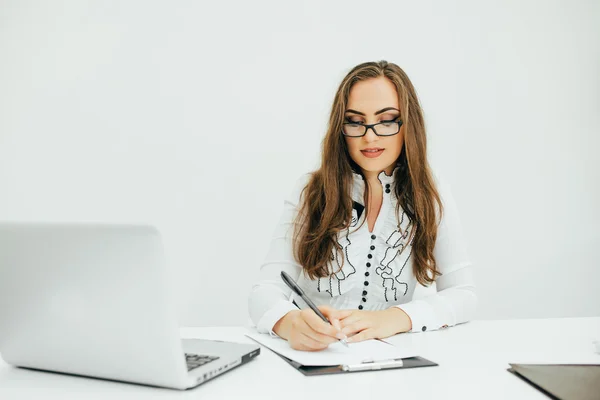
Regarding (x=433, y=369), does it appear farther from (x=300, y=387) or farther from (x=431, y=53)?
(x=431, y=53)

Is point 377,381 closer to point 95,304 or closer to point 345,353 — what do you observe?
point 345,353

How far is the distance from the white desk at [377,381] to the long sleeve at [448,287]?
171mm

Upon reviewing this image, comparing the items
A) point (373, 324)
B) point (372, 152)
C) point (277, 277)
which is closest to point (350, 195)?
point (372, 152)

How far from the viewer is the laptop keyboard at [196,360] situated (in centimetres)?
92

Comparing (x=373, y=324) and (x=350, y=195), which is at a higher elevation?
(x=350, y=195)

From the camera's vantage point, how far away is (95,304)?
0.83 meters

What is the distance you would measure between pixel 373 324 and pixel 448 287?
0.53m

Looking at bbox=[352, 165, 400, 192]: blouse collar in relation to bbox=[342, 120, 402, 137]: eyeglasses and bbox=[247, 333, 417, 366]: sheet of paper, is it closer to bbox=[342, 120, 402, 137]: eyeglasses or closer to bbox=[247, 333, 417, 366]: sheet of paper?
bbox=[342, 120, 402, 137]: eyeglasses

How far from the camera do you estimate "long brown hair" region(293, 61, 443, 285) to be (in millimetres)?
1724

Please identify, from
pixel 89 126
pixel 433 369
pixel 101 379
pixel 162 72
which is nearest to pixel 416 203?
pixel 433 369

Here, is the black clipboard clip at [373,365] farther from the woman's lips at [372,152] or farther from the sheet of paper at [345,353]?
the woman's lips at [372,152]

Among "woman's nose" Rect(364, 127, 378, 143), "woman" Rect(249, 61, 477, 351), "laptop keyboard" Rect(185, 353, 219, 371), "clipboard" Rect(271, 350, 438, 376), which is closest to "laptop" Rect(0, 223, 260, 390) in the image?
"laptop keyboard" Rect(185, 353, 219, 371)

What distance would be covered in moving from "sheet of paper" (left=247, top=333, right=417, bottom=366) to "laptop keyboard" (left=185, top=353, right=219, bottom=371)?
0.16 m

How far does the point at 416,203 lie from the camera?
173 centimetres
